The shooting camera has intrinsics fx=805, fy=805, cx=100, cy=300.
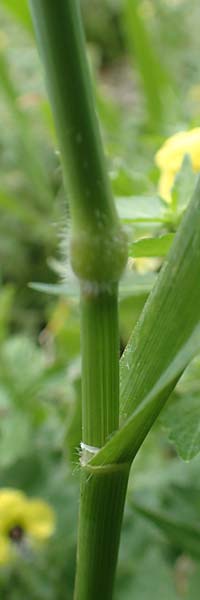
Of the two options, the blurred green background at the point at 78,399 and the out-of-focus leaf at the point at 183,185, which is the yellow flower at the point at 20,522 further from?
the out-of-focus leaf at the point at 183,185

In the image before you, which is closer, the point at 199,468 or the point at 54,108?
the point at 54,108

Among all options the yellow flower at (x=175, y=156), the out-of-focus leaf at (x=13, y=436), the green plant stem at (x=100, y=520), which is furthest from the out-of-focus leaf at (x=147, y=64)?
the green plant stem at (x=100, y=520)

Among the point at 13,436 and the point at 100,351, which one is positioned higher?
the point at 100,351

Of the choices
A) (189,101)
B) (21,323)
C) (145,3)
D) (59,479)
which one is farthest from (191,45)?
(59,479)

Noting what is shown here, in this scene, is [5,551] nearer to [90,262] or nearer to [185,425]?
[185,425]

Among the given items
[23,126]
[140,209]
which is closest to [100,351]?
[140,209]

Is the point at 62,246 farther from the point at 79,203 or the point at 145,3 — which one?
the point at 145,3

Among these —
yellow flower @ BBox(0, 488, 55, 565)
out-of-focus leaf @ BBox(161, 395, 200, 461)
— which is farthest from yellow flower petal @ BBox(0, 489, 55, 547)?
out-of-focus leaf @ BBox(161, 395, 200, 461)
